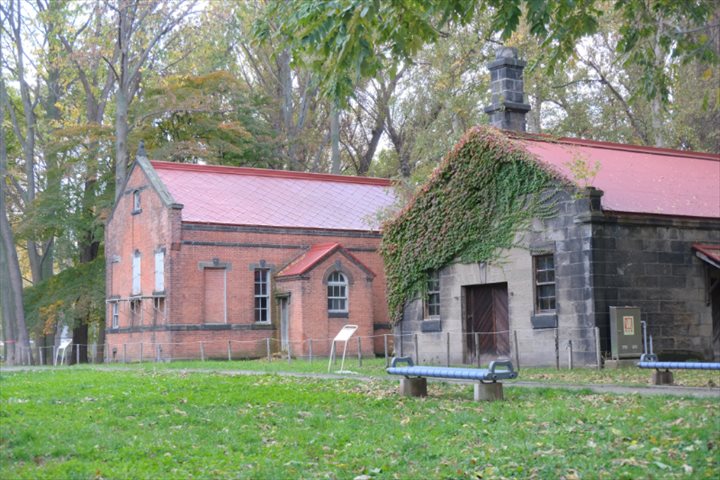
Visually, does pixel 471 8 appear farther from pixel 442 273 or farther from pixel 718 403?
pixel 442 273

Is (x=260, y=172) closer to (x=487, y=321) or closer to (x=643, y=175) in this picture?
(x=487, y=321)

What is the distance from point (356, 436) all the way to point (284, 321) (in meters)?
25.1

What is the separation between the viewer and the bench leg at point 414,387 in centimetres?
1675

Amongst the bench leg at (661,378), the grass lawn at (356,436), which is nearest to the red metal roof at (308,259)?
the grass lawn at (356,436)

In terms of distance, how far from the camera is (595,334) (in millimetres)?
23547

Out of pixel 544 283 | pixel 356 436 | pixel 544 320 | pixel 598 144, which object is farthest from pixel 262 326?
pixel 356 436

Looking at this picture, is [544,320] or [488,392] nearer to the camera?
[488,392]

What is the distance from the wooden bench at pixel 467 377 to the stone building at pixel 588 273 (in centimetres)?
711

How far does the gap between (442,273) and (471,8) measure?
1342cm

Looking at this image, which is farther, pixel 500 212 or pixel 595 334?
pixel 500 212

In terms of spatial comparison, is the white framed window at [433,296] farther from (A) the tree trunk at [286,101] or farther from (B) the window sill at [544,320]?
(A) the tree trunk at [286,101]

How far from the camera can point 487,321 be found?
2778 centimetres

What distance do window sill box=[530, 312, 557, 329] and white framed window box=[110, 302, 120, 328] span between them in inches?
822

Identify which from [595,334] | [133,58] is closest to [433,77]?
[133,58]
